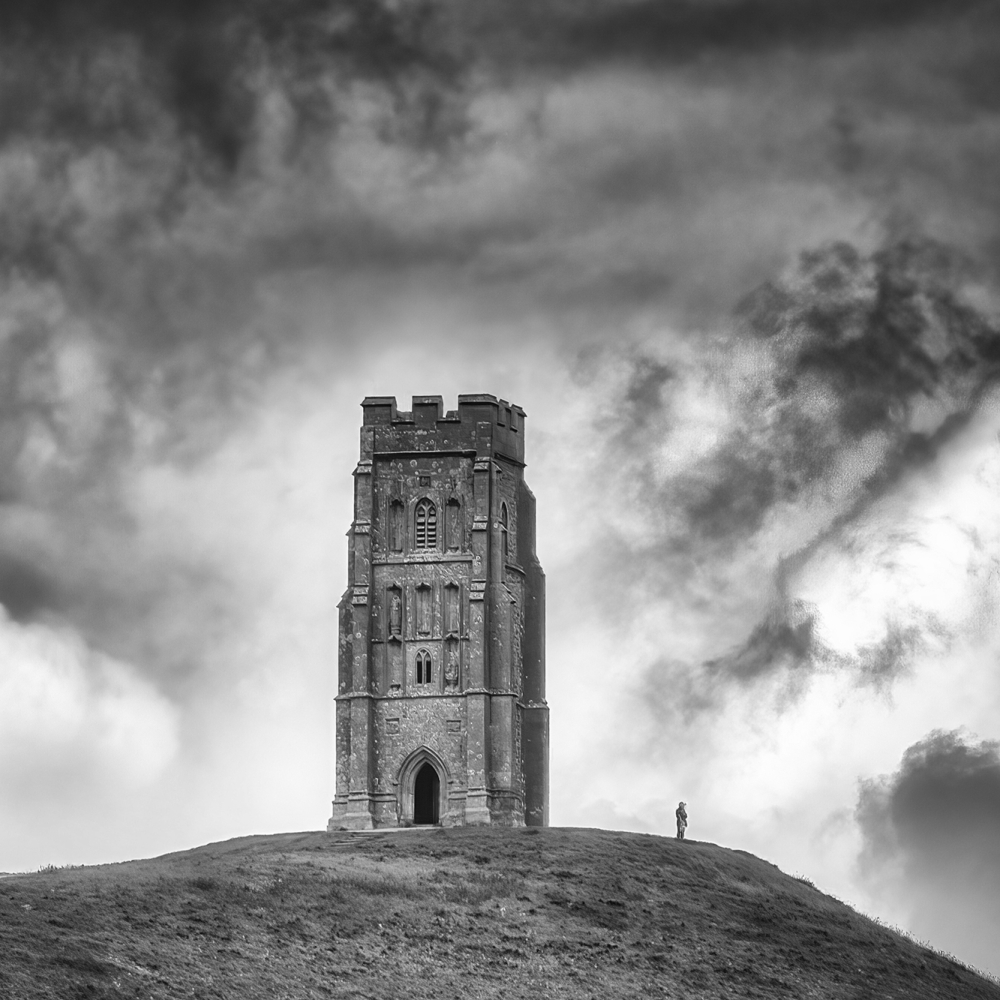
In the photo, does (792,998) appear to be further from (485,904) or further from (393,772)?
(393,772)

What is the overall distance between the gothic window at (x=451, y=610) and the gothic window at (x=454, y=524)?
5.78 ft

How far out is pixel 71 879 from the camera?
6156 centimetres

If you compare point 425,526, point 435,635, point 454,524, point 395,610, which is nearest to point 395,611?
point 395,610

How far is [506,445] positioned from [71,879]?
36326mm

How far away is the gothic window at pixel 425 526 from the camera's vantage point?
297 feet

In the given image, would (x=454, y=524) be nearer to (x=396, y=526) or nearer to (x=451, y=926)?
(x=396, y=526)

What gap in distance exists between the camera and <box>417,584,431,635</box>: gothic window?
89375 millimetres

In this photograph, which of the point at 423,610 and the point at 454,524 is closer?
the point at 423,610

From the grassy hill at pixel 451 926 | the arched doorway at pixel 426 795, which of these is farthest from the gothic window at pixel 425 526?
the grassy hill at pixel 451 926

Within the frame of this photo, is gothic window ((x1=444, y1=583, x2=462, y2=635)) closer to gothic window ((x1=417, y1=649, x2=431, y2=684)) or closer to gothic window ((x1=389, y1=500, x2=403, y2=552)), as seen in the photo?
gothic window ((x1=417, y1=649, x2=431, y2=684))

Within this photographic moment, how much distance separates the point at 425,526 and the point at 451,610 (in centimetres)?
386

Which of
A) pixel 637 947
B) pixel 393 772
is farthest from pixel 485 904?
pixel 393 772

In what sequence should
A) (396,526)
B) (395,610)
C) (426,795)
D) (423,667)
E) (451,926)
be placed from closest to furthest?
(451,926) < (423,667) < (426,795) < (395,610) < (396,526)

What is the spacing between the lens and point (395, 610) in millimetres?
89625
